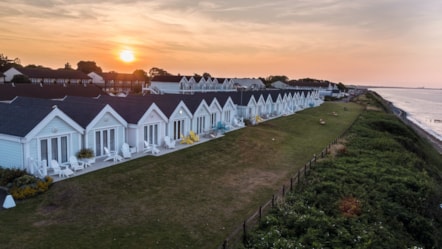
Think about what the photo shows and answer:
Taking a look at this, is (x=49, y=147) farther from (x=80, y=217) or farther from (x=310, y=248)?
(x=310, y=248)

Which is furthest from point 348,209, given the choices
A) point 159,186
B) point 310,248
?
point 159,186

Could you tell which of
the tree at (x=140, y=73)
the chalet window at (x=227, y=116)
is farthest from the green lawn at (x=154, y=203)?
the tree at (x=140, y=73)

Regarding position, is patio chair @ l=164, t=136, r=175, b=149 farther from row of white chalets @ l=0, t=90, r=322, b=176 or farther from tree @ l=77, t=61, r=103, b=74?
tree @ l=77, t=61, r=103, b=74

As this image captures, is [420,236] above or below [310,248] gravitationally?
below

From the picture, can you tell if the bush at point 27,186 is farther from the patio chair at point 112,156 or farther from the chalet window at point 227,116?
the chalet window at point 227,116

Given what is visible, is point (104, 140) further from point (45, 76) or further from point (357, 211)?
point (45, 76)

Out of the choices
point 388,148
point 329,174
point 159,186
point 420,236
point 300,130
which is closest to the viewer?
point 420,236

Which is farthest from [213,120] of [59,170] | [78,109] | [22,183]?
[22,183]
